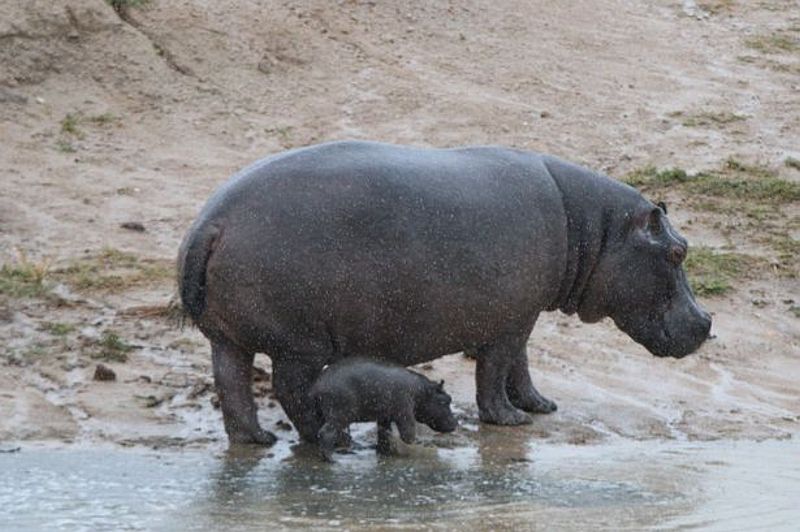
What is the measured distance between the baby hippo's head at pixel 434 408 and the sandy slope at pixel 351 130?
808 mm

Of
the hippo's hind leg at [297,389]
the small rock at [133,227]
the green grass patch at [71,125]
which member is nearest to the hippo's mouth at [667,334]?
the hippo's hind leg at [297,389]

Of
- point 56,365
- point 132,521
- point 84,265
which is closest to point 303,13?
point 84,265

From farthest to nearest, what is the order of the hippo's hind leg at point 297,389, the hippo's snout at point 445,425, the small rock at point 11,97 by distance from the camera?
the small rock at point 11,97, the hippo's snout at point 445,425, the hippo's hind leg at point 297,389

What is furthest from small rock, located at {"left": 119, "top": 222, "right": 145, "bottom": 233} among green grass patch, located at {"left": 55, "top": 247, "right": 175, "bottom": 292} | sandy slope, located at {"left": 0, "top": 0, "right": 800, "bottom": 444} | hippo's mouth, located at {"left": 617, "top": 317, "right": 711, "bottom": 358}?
hippo's mouth, located at {"left": 617, "top": 317, "right": 711, "bottom": 358}

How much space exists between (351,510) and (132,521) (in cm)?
85

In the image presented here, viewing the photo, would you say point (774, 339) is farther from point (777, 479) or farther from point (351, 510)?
point (351, 510)

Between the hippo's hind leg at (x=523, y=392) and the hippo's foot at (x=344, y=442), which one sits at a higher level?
the hippo's foot at (x=344, y=442)

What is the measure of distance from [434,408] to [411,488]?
33.0 inches

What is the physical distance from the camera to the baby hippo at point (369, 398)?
8.09m

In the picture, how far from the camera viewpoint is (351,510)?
7070 mm

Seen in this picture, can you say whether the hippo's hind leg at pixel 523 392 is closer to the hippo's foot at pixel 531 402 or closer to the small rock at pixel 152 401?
the hippo's foot at pixel 531 402

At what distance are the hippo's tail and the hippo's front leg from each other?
154 centimetres

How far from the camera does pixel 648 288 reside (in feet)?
30.6

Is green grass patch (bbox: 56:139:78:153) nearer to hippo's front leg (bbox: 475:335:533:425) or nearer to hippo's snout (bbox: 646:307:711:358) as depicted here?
hippo's front leg (bbox: 475:335:533:425)
